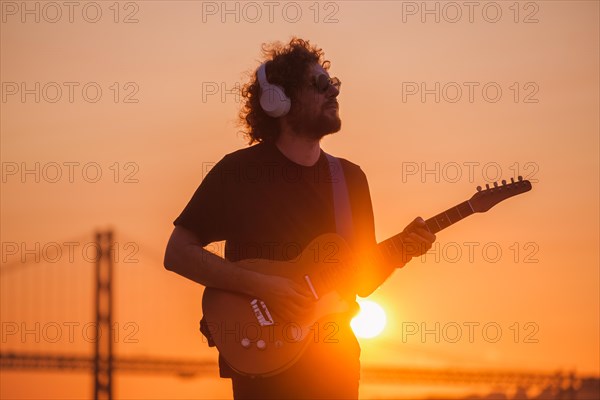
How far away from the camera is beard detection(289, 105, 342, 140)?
13.4ft

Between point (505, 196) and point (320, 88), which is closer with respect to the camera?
point (320, 88)

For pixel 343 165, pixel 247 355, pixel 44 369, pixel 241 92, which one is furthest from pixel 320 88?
pixel 44 369

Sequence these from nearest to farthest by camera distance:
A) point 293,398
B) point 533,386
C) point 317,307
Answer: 1. point 293,398
2. point 317,307
3. point 533,386

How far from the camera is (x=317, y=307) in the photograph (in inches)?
162

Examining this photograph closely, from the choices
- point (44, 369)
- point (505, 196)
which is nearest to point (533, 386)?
point (44, 369)

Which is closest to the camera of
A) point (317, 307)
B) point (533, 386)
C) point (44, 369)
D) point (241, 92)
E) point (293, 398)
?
point (293, 398)

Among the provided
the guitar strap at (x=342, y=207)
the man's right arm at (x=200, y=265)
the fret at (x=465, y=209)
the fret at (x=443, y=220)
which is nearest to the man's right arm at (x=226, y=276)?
the man's right arm at (x=200, y=265)

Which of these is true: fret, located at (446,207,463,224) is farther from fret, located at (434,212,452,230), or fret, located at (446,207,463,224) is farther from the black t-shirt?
the black t-shirt

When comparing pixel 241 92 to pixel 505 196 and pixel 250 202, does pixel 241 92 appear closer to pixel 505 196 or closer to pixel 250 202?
pixel 250 202

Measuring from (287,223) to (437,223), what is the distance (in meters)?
0.79

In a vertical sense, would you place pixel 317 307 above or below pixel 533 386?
below

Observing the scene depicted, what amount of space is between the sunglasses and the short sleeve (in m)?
0.47

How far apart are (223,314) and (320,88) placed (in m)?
0.91

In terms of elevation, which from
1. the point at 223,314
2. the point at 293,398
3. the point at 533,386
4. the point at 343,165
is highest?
the point at 533,386
